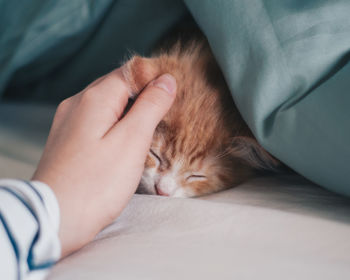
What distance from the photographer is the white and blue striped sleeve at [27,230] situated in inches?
20.7

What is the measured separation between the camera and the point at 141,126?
0.79m

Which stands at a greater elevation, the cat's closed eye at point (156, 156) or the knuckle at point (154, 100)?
the knuckle at point (154, 100)

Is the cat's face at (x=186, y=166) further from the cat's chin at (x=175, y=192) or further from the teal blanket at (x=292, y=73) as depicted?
the teal blanket at (x=292, y=73)

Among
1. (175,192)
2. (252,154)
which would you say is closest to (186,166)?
(175,192)

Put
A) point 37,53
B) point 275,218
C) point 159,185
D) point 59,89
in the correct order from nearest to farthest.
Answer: point 275,218 < point 159,185 < point 37,53 < point 59,89

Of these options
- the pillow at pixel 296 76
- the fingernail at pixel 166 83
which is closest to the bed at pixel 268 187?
the pillow at pixel 296 76

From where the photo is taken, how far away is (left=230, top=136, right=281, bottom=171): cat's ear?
97cm

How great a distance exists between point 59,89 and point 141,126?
0.82 meters

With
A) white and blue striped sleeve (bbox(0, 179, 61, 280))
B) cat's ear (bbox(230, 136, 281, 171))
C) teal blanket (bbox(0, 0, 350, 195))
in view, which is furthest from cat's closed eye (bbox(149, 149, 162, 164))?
white and blue striped sleeve (bbox(0, 179, 61, 280))

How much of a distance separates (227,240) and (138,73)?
18.0 inches

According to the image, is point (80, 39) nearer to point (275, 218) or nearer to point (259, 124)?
point (259, 124)

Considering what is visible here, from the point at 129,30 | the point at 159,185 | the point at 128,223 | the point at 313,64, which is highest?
the point at 129,30

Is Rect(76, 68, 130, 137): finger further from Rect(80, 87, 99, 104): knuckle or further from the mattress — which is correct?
the mattress

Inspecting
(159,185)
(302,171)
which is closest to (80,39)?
(159,185)
